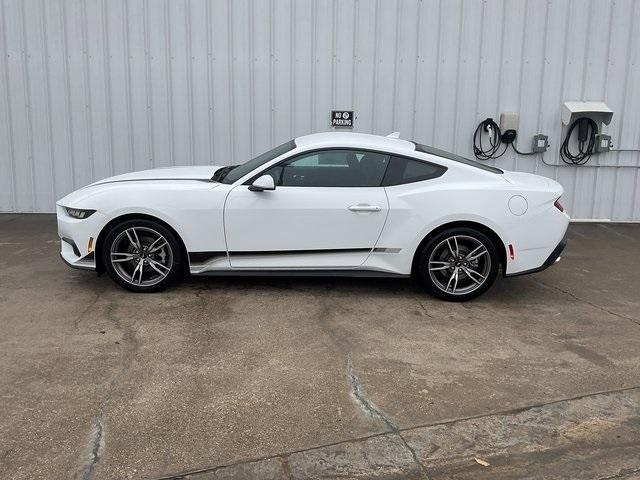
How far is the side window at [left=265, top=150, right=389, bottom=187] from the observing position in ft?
17.8

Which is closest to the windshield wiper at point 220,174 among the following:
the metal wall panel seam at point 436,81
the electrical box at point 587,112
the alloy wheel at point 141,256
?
the alloy wheel at point 141,256

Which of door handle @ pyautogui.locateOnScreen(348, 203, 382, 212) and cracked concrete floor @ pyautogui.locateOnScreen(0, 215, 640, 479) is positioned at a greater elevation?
door handle @ pyautogui.locateOnScreen(348, 203, 382, 212)

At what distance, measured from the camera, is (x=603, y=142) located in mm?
9336

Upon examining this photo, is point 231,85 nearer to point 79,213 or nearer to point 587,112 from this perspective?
point 79,213

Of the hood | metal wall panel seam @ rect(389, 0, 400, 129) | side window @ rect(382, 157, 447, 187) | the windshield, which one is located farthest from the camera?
metal wall panel seam @ rect(389, 0, 400, 129)

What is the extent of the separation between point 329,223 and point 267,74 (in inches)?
181

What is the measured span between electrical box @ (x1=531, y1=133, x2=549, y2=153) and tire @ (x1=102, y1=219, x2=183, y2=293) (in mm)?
6252

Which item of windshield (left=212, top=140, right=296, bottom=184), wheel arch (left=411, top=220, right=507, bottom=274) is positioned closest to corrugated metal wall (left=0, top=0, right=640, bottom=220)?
windshield (left=212, top=140, right=296, bottom=184)

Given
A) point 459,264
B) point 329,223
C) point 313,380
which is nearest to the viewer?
point 313,380

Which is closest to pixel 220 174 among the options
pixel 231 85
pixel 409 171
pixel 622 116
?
pixel 409 171

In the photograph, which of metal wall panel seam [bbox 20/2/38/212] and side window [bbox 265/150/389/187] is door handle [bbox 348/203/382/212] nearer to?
side window [bbox 265/150/389/187]

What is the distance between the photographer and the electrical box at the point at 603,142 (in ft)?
30.6

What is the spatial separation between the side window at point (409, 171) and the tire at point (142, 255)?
2.00 m

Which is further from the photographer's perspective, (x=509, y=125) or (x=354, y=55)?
(x=509, y=125)
